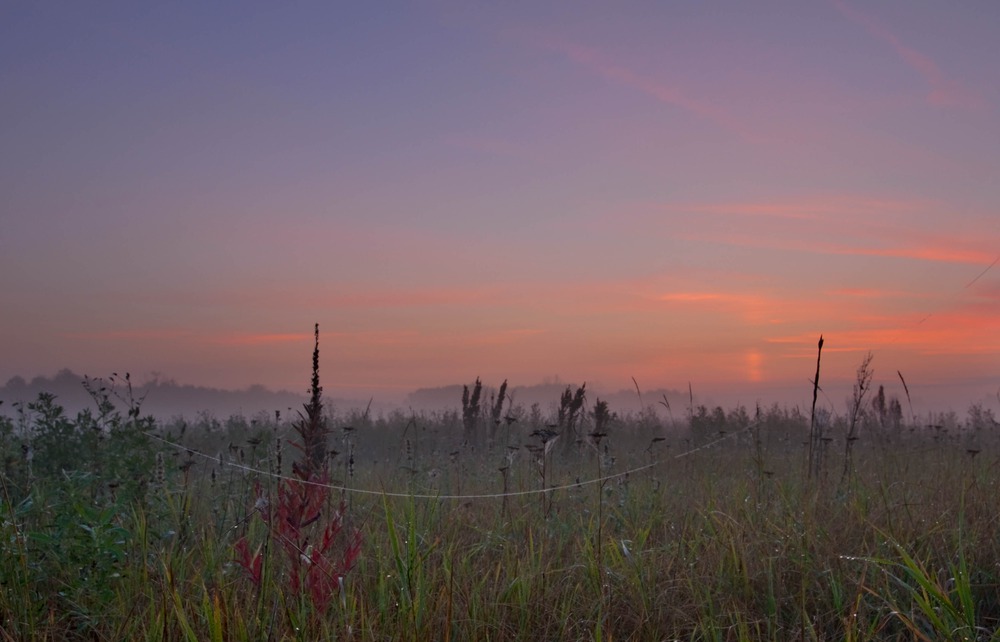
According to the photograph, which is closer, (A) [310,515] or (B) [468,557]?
(A) [310,515]

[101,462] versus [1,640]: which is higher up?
[101,462]

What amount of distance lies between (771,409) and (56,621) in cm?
1597

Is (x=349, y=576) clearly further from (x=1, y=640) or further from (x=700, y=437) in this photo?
(x=700, y=437)

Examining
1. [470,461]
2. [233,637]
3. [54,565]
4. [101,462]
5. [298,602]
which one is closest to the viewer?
[233,637]

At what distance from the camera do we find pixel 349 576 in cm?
431

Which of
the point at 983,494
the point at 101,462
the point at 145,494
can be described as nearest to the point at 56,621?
the point at 145,494

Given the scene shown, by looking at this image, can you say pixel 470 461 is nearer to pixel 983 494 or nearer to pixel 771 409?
pixel 983 494

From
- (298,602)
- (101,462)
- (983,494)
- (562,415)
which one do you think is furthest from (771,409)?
(298,602)

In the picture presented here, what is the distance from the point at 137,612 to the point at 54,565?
26.8 inches

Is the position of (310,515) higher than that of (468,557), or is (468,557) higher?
(310,515)

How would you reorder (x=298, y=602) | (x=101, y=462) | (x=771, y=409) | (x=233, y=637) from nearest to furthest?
(x=233, y=637)
(x=298, y=602)
(x=101, y=462)
(x=771, y=409)

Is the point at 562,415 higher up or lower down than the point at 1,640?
higher up

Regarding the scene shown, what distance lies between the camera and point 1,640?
11.8 ft

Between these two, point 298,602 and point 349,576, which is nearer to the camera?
point 298,602
